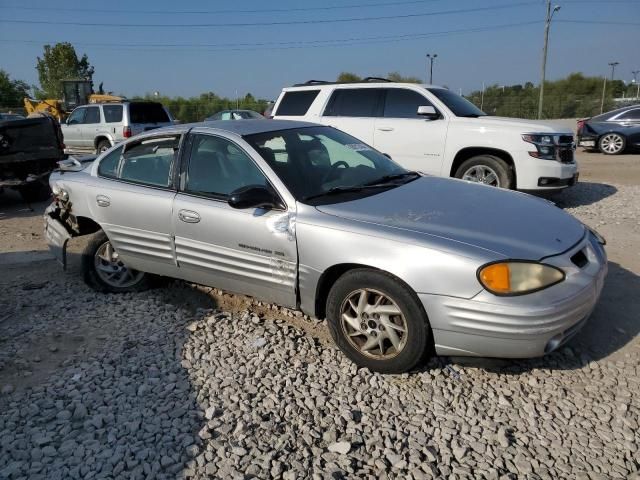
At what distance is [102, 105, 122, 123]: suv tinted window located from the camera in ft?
49.3

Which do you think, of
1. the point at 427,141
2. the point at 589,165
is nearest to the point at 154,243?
the point at 427,141

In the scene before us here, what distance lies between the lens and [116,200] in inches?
177

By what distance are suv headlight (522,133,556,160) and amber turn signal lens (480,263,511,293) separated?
5.12m

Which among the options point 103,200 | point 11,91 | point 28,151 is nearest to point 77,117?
point 28,151

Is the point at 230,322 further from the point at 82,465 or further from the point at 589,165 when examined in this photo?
the point at 589,165

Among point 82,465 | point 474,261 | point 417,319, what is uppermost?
point 474,261

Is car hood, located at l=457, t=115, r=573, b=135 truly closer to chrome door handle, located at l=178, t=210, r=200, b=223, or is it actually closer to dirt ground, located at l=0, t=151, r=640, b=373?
dirt ground, located at l=0, t=151, r=640, b=373

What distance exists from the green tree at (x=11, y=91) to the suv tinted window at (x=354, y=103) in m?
48.0

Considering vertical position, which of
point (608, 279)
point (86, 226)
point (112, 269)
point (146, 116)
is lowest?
point (608, 279)

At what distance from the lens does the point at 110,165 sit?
15.6ft

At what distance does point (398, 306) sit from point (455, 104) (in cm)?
591

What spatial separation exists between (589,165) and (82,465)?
44.2 ft

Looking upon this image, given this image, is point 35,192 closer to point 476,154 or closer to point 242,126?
point 242,126

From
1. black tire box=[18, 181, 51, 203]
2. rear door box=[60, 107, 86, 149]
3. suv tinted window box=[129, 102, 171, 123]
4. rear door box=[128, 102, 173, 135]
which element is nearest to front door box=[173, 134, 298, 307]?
black tire box=[18, 181, 51, 203]
